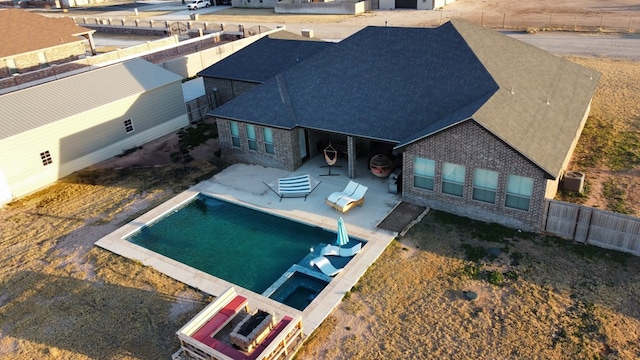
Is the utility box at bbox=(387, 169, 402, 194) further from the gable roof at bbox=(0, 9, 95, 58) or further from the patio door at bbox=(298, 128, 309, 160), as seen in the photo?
the gable roof at bbox=(0, 9, 95, 58)

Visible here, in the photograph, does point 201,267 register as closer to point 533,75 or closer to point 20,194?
point 20,194

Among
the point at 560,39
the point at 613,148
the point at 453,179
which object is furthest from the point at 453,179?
the point at 560,39

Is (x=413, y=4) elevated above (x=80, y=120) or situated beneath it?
elevated above

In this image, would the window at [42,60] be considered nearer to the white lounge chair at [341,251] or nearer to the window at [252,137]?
the window at [252,137]

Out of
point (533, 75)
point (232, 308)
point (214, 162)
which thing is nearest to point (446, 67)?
point (533, 75)

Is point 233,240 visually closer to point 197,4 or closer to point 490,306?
point 490,306

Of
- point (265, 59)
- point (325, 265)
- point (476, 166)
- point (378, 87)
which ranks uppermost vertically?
point (265, 59)

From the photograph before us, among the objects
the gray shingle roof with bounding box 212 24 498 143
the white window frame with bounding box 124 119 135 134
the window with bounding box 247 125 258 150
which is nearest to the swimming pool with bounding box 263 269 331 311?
the gray shingle roof with bounding box 212 24 498 143
